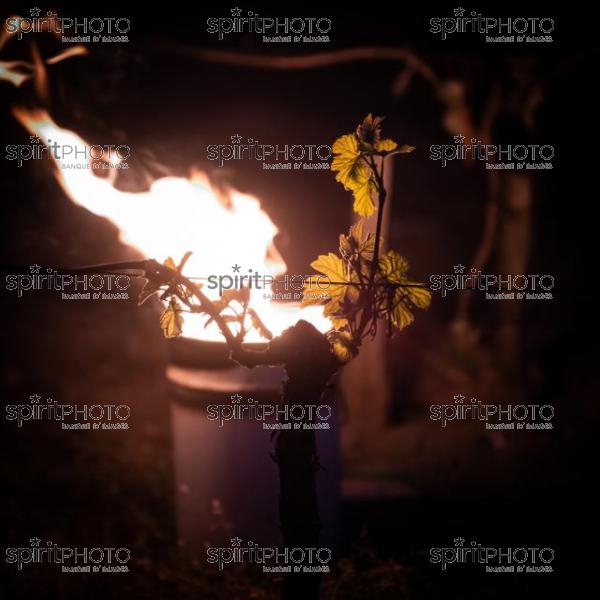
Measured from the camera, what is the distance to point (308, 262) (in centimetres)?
771

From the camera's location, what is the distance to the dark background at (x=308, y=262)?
13.7 ft

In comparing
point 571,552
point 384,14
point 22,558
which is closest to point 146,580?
point 22,558

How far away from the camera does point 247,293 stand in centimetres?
252

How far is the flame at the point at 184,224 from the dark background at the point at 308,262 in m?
0.45

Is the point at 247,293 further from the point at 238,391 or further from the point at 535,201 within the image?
the point at 535,201

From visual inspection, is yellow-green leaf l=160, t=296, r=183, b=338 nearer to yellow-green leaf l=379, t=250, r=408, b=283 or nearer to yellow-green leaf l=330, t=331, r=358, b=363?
yellow-green leaf l=330, t=331, r=358, b=363

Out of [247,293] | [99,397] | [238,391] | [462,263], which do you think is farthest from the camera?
[462,263]

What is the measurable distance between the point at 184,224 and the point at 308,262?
4.18m

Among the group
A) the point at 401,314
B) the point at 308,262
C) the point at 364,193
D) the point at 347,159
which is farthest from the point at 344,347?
the point at 308,262

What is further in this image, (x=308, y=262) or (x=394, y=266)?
(x=308, y=262)

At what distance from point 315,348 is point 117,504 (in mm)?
2804

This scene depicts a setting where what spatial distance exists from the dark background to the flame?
45 centimetres

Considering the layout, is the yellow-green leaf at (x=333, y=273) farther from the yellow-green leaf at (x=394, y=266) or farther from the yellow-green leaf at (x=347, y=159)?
the yellow-green leaf at (x=347, y=159)

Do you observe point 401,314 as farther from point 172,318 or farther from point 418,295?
point 172,318
